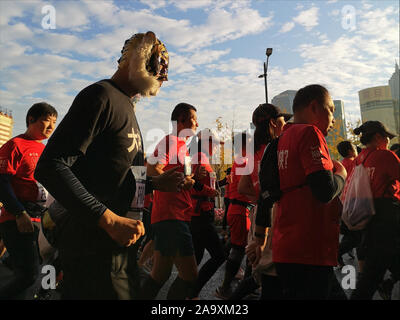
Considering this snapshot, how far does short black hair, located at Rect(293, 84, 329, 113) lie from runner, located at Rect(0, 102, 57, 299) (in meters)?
2.81

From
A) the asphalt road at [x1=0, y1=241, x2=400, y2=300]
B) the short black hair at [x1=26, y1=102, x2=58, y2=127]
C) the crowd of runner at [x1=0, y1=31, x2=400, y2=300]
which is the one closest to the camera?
the crowd of runner at [x1=0, y1=31, x2=400, y2=300]

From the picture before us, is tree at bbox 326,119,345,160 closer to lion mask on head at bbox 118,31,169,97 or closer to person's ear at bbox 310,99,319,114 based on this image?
person's ear at bbox 310,99,319,114

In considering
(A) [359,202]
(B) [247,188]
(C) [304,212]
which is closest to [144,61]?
(C) [304,212]

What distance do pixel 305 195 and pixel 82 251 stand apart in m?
1.38

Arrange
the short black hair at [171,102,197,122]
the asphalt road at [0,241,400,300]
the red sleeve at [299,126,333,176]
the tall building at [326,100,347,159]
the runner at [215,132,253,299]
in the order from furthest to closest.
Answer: the tall building at [326,100,347,159], the runner at [215,132,253,299], the asphalt road at [0,241,400,300], the short black hair at [171,102,197,122], the red sleeve at [299,126,333,176]

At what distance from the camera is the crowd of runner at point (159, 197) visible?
1504 millimetres

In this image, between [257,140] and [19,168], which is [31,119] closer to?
[19,168]

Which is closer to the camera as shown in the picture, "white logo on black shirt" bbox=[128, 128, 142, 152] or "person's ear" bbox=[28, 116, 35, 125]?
"white logo on black shirt" bbox=[128, 128, 142, 152]

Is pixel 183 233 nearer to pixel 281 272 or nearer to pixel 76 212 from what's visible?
pixel 281 272

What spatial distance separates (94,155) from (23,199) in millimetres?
2527

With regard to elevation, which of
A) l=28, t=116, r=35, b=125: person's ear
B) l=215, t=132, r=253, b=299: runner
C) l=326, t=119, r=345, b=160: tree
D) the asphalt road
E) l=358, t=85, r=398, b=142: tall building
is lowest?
the asphalt road

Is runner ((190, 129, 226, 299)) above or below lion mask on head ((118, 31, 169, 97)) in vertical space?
below

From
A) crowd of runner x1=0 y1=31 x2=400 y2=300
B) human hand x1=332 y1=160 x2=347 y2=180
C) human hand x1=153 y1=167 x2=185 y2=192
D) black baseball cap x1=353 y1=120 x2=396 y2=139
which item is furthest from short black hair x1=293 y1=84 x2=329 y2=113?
black baseball cap x1=353 y1=120 x2=396 y2=139

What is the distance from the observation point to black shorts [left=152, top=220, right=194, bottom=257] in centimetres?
342
